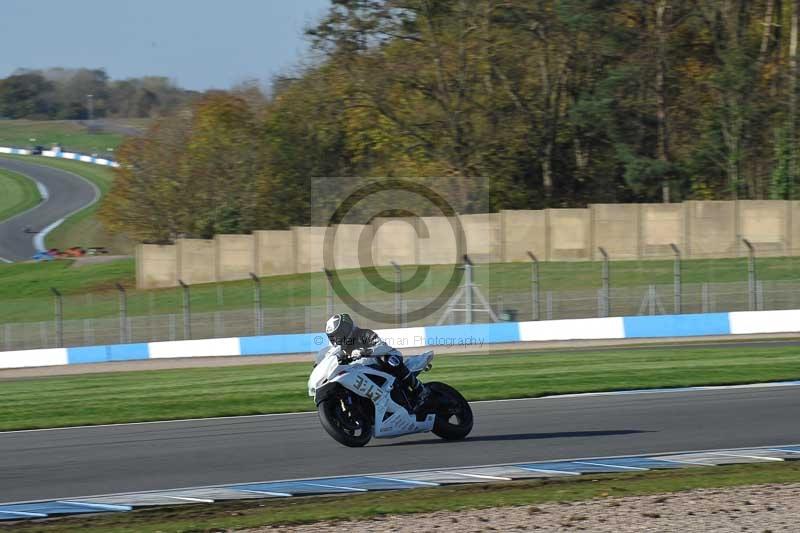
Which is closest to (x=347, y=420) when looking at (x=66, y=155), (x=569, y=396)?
(x=569, y=396)

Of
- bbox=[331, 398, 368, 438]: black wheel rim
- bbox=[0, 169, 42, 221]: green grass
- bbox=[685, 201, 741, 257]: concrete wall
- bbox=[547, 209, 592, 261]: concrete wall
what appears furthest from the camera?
bbox=[0, 169, 42, 221]: green grass

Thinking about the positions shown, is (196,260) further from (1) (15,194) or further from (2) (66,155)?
(2) (66,155)

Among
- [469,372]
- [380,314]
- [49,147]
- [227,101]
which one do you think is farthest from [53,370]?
[49,147]

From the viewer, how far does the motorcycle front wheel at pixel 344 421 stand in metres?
11.6

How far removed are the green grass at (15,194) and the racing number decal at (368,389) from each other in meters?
75.0

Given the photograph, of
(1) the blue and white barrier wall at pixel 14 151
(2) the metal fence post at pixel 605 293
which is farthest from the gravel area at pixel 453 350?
(1) the blue and white barrier wall at pixel 14 151

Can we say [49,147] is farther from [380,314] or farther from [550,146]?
[380,314]

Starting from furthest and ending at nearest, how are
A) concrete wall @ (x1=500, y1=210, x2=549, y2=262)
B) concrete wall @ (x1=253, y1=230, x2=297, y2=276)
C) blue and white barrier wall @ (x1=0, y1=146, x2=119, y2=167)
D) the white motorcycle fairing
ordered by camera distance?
blue and white barrier wall @ (x1=0, y1=146, x2=119, y2=167) < concrete wall @ (x1=253, y1=230, x2=297, y2=276) < concrete wall @ (x1=500, y1=210, x2=549, y2=262) < the white motorcycle fairing

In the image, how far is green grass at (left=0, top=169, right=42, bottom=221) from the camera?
278 feet

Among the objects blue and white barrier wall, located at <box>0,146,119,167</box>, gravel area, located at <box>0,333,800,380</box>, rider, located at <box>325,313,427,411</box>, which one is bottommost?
gravel area, located at <box>0,333,800,380</box>

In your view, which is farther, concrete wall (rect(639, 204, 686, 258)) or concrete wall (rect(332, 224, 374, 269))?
concrete wall (rect(332, 224, 374, 269))

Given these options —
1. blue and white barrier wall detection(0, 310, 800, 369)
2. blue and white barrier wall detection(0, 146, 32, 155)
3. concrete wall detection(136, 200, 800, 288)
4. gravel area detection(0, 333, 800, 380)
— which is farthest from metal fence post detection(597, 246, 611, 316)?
blue and white barrier wall detection(0, 146, 32, 155)

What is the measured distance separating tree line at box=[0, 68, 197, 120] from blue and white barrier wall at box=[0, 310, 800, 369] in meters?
136

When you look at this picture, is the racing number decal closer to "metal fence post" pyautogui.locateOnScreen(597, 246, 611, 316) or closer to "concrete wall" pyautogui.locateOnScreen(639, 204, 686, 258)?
"metal fence post" pyautogui.locateOnScreen(597, 246, 611, 316)
